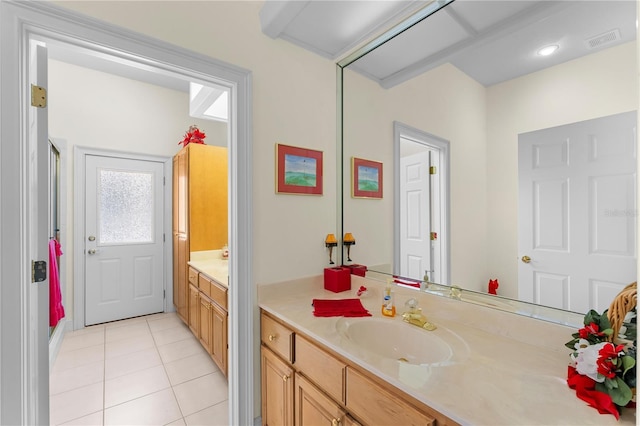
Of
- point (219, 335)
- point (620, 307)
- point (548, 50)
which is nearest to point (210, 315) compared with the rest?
point (219, 335)

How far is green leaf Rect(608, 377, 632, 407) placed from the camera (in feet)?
2.15

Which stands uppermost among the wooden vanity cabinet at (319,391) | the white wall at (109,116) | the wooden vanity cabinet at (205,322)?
the white wall at (109,116)

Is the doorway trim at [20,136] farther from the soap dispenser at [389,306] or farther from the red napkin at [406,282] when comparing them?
the red napkin at [406,282]

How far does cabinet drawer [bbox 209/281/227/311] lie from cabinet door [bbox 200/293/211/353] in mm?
156

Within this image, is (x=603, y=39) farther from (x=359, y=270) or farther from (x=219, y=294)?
(x=219, y=294)

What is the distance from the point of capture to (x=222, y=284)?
6.78 ft

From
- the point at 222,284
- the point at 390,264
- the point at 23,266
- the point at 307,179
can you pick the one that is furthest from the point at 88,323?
the point at 390,264

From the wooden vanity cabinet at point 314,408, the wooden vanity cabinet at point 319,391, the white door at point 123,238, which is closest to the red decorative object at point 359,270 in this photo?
the wooden vanity cabinet at point 319,391

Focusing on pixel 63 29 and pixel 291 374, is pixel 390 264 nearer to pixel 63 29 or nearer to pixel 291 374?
pixel 291 374

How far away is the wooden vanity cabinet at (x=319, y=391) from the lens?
848 mm

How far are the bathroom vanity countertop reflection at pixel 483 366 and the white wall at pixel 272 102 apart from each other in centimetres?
40

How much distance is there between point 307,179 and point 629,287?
1473 mm

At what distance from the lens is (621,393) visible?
2.19ft

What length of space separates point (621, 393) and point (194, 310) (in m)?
2.99
